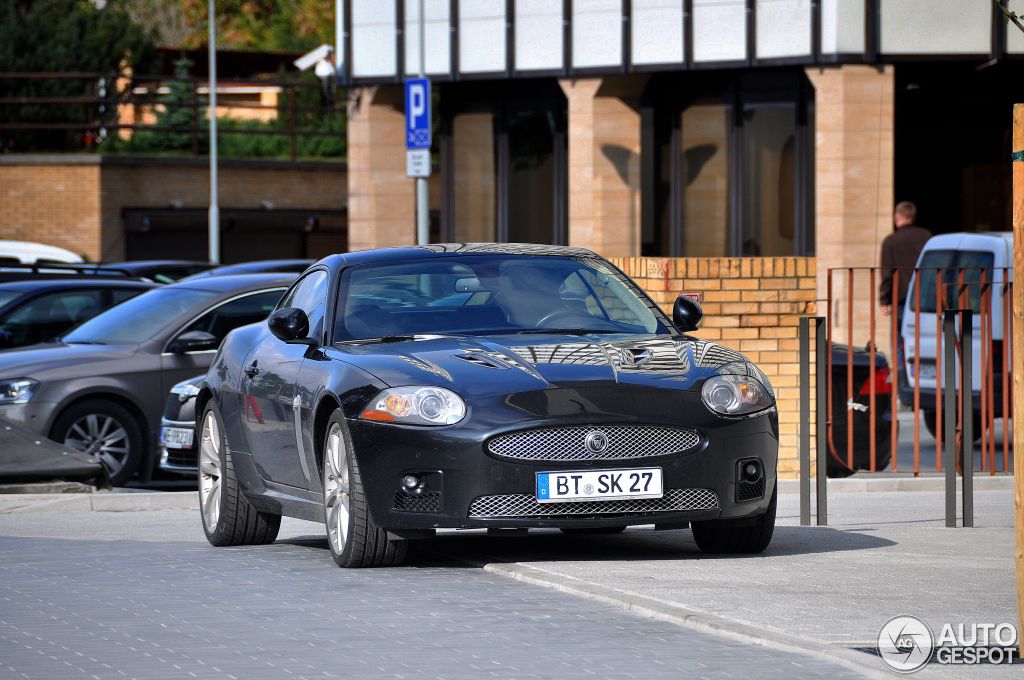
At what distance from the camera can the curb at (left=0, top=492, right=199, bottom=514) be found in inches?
526

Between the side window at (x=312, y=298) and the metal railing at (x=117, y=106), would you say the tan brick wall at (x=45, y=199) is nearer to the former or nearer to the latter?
the metal railing at (x=117, y=106)

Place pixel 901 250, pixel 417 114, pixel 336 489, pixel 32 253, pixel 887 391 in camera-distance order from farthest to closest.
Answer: pixel 32 253 → pixel 417 114 → pixel 901 250 → pixel 887 391 → pixel 336 489

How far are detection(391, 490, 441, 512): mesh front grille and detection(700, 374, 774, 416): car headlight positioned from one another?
122cm

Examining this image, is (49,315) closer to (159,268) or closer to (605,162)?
(159,268)

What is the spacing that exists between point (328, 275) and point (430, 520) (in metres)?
1.95

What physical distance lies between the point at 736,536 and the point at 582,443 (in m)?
1.15

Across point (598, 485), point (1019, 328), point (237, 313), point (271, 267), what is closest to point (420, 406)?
point (598, 485)

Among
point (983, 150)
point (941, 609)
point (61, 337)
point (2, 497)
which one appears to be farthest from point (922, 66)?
point (941, 609)

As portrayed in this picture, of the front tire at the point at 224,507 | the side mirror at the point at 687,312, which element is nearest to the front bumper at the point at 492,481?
the side mirror at the point at 687,312

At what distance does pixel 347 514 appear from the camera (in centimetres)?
899

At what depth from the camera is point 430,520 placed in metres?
8.65

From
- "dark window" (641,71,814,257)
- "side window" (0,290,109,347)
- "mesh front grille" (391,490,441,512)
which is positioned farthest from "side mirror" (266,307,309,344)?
"dark window" (641,71,814,257)

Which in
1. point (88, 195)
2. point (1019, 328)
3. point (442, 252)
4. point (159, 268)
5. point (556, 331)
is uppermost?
point (88, 195)

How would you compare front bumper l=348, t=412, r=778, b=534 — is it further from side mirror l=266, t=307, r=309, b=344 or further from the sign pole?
the sign pole
